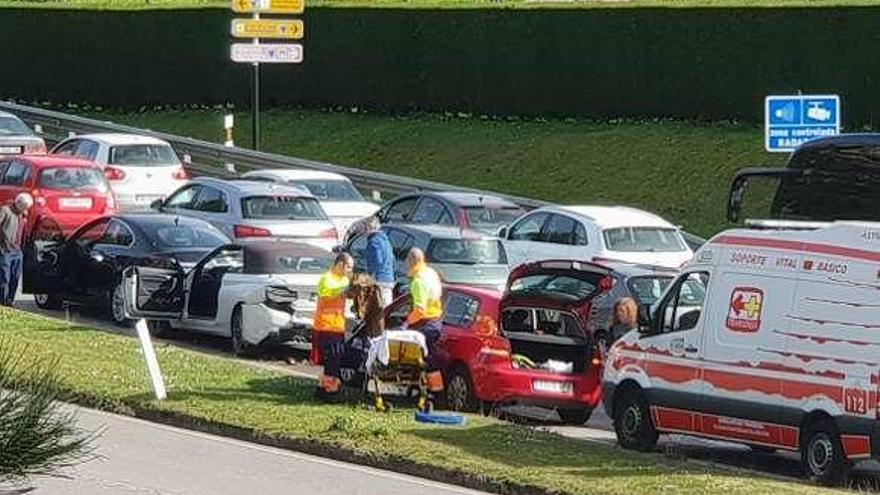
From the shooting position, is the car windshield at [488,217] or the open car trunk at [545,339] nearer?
the open car trunk at [545,339]

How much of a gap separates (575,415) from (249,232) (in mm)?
10397

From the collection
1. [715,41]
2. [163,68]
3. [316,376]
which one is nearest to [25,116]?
[163,68]

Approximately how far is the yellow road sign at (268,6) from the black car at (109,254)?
56.6ft

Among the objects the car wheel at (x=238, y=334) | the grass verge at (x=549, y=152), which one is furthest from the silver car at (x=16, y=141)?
the car wheel at (x=238, y=334)

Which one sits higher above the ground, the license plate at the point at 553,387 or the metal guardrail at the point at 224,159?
the metal guardrail at the point at 224,159

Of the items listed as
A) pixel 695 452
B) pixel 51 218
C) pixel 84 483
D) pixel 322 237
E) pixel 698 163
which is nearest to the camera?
pixel 84 483

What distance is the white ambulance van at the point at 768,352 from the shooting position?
56.4 ft

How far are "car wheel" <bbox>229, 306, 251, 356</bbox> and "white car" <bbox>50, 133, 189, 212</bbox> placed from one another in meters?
12.7

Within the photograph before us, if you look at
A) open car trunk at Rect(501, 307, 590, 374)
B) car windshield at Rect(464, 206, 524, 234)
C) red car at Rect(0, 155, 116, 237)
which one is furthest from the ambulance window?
red car at Rect(0, 155, 116, 237)

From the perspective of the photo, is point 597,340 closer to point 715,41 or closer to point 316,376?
point 316,376

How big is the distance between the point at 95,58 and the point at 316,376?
107 ft

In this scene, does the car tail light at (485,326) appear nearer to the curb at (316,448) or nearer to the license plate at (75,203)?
the curb at (316,448)

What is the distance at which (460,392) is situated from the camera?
21250mm

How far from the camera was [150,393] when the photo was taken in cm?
2100
